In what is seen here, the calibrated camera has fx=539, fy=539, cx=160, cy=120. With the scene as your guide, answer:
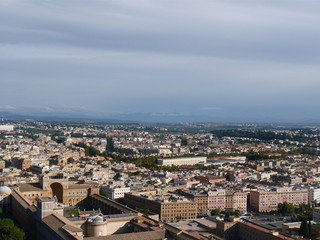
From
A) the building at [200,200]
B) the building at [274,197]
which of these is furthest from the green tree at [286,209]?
the building at [200,200]

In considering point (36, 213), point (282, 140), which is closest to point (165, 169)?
point (36, 213)

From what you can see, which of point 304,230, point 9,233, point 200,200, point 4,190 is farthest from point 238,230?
point 4,190

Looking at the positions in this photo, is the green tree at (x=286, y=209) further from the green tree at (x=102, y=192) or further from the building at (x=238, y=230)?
the green tree at (x=102, y=192)

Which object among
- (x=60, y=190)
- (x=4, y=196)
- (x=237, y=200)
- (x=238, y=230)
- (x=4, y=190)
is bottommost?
(x=237, y=200)

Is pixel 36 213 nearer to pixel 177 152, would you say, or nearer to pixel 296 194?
pixel 296 194

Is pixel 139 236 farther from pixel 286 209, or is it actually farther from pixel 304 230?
pixel 286 209

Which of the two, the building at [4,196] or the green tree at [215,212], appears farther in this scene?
the green tree at [215,212]

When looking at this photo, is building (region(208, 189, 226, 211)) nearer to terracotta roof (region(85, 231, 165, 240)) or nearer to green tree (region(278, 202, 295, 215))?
green tree (region(278, 202, 295, 215))

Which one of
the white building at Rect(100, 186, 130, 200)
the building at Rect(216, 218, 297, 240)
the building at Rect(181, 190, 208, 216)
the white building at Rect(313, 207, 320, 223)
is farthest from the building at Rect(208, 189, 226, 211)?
the building at Rect(216, 218, 297, 240)
